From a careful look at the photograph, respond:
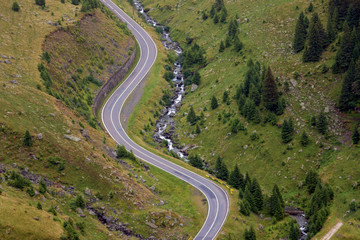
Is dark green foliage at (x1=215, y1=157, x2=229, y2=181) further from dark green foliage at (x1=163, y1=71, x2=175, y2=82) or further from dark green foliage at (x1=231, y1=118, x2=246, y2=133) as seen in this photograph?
dark green foliage at (x1=163, y1=71, x2=175, y2=82)

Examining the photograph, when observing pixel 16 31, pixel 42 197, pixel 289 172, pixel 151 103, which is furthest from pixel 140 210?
pixel 16 31

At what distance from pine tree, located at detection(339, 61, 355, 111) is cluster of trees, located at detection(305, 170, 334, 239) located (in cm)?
1997

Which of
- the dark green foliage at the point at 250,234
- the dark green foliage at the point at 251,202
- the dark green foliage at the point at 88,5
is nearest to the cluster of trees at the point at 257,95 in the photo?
the dark green foliage at the point at 251,202

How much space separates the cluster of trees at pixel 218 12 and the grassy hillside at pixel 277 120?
7.32 ft

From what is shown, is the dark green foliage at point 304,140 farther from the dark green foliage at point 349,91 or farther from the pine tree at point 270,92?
the pine tree at point 270,92

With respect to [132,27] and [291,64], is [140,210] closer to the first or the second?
[291,64]

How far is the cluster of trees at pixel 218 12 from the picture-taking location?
14012 cm

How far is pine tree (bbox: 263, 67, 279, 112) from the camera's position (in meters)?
95.6

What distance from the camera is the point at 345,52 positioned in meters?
92.5

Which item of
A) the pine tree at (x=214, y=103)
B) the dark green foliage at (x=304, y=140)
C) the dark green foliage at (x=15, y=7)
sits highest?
the dark green foliage at (x=304, y=140)

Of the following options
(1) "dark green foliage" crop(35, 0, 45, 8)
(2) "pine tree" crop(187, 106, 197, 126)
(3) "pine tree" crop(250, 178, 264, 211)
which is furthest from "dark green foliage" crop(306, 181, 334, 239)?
(1) "dark green foliage" crop(35, 0, 45, 8)

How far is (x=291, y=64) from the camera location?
102 metres

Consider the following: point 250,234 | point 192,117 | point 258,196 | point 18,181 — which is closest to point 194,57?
point 192,117

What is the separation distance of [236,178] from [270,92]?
25.1 meters
